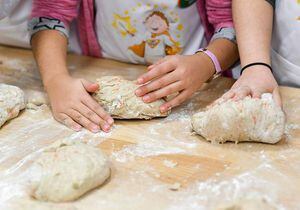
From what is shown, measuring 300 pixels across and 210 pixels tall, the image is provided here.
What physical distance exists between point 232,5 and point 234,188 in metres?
0.59

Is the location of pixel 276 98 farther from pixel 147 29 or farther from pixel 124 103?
pixel 147 29

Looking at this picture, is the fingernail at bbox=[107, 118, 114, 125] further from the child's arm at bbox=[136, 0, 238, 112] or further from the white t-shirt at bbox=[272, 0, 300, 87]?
the white t-shirt at bbox=[272, 0, 300, 87]

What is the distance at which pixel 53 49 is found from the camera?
4.53 ft

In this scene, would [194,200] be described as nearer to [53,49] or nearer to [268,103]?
[268,103]

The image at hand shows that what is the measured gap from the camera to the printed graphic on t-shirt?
1.44 meters

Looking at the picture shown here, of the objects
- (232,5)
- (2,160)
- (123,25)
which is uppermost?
(232,5)

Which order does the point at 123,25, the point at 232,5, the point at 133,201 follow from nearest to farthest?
the point at 133,201
the point at 232,5
the point at 123,25

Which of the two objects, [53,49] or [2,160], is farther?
[53,49]

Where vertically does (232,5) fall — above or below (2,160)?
above

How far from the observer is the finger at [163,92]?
47.3 inches

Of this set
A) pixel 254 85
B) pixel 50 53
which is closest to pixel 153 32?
pixel 50 53

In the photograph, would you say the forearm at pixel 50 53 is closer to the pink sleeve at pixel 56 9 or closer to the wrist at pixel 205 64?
the pink sleeve at pixel 56 9

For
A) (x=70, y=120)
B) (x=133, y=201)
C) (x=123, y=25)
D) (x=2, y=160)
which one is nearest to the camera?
(x=133, y=201)

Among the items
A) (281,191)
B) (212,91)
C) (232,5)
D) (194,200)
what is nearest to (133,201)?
(194,200)
